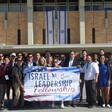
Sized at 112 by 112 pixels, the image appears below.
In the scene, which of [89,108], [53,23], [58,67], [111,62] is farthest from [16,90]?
[53,23]

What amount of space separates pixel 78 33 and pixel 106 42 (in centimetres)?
281

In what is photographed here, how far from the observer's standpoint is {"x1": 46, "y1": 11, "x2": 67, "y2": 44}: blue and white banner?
3466cm

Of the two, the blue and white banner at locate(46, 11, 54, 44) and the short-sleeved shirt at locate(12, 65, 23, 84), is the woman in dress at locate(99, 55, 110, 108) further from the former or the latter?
the blue and white banner at locate(46, 11, 54, 44)

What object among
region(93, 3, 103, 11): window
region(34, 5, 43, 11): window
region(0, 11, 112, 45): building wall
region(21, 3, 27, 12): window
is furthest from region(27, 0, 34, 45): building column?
region(93, 3, 103, 11): window

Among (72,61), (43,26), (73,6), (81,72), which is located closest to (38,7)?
(43,26)

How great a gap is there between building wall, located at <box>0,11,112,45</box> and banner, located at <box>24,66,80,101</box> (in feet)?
76.0

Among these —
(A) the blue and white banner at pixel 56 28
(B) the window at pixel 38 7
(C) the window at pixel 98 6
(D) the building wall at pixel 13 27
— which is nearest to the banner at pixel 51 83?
(A) the blue and white banner at pixel 56 28

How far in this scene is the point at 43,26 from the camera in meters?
35.6

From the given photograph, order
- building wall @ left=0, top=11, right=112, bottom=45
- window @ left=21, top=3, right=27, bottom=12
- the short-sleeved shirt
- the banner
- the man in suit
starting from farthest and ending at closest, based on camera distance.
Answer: window @ left=21, top=3, right=27, bottom=12
building wall @ left=0, top=11, right=112, bottom=45
the man in suit
the banner
the short-sleeved shirt

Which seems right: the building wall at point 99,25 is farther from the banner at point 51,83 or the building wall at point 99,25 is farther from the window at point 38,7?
the banner at point 51,83

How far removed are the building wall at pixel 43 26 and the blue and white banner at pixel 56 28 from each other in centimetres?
66

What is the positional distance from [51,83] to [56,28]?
74.1 ft

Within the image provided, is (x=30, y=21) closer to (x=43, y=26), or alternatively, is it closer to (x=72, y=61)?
(x=43, y=26)

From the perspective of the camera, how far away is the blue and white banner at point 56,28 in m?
34.7
